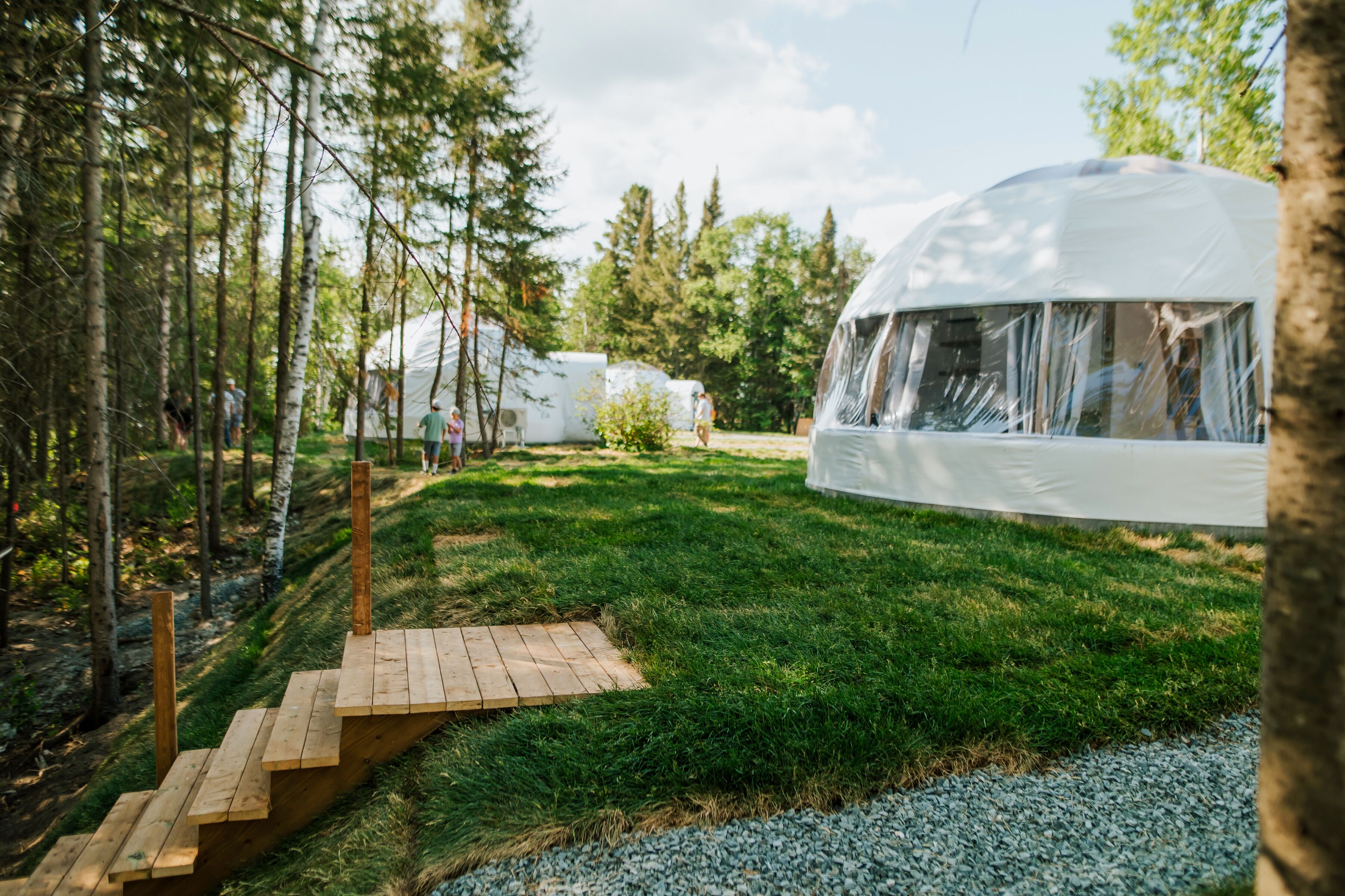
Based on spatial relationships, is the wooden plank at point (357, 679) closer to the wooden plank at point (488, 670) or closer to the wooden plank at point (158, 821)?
the wooden plank at point (488, 670)

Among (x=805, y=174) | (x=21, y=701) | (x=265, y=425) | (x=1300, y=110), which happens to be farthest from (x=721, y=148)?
(x=1300, y=110)

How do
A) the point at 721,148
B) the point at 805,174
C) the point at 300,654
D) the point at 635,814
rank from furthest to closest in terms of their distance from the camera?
1. the point at 805,174
2. the point at 721,148
3. the point at 300,654
4. the point at 635,814

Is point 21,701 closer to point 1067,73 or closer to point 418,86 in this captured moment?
point 418,86

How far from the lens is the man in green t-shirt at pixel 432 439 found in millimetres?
12883

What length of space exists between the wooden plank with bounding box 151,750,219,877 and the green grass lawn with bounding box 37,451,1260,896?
20cm

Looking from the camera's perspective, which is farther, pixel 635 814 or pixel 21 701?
pixel 21 701

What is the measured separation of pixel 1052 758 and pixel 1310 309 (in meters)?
2.42

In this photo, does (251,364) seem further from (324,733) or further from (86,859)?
(324,733)

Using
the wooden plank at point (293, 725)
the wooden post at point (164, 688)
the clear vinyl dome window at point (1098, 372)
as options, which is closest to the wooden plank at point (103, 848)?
the wooden post at point (164, 688)

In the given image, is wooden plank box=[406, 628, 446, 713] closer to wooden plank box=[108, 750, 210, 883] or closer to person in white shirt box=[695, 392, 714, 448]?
wooden plank box=[108, 750, 210, 883]

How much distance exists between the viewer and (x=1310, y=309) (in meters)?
1.30

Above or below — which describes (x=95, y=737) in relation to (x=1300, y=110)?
below

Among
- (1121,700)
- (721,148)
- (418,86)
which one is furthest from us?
(721,148)

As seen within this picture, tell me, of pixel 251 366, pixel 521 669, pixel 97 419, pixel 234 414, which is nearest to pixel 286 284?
pixel 251 366
